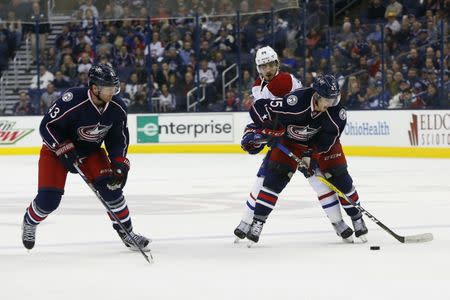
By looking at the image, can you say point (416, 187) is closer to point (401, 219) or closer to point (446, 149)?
point (401, 219)

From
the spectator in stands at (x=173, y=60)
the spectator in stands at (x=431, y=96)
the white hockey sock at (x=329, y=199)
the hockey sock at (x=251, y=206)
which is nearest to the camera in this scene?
the white hockey sock at (x=329, y=199)

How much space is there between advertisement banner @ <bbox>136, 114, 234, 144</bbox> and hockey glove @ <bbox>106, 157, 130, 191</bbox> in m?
11.2

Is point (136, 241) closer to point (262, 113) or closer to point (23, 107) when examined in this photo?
point (262, 113)

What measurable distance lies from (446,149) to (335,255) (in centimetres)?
909

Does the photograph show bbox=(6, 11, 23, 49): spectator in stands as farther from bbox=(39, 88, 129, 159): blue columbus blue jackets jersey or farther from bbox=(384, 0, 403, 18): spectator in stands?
bbox=(39, 88, 129, 159): blue columbus blue jackets jersey

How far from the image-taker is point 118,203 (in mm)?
6297

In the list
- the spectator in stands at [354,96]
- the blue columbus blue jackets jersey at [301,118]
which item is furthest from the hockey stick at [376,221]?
the spectator in stands at [354,96]

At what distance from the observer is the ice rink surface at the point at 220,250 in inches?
194

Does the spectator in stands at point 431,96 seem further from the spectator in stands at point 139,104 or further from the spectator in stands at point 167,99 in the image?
the spectator in stands at point 139,104

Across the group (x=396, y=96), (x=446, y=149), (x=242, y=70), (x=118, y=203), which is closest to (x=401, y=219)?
(x=118, y=203)

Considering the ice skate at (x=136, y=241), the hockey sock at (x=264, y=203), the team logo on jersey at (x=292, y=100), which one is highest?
the team logo on jersey at (x=292, y=100)

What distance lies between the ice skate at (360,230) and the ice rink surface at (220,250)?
69 mm

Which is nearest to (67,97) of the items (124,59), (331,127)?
(331,127)

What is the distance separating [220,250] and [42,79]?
12116mm
